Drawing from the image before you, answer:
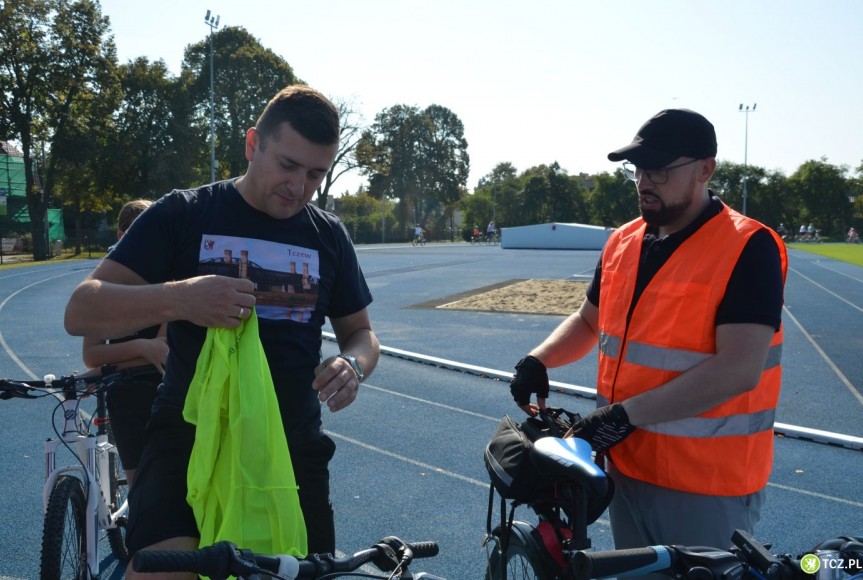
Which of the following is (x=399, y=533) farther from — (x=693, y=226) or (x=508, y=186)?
(x=508, y=186)

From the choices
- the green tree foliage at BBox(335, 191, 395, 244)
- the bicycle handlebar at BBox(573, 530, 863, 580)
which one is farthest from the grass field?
the bicycle handlebar at BBox(573, 530, 863, 580)

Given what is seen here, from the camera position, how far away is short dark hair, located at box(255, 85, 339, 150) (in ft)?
7.89

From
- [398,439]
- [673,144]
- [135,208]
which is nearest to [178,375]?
[673,144]

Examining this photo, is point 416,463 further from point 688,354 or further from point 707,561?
point 707,561

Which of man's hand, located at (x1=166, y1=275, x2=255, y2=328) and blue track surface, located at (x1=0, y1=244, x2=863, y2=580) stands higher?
man's hand, located at (x1=166, y1=275, x2=255, y2=328)

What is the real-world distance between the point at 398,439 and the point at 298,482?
14.6 feet

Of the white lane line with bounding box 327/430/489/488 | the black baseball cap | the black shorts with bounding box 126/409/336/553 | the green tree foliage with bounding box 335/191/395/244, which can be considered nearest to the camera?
the black shorts with bounding box 126/409/336/553

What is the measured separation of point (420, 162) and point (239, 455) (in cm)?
9263

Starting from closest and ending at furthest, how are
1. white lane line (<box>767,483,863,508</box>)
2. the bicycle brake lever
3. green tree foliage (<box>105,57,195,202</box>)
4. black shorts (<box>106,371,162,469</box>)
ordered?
the bicycle brake lever < black shorts (<box>106,371,162,469</box>) < white lane line (<box>767,483,863,508</box>) < green tree foliage (<box>105,57,195,202</box>)

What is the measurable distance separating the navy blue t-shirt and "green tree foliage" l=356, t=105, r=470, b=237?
85.2m

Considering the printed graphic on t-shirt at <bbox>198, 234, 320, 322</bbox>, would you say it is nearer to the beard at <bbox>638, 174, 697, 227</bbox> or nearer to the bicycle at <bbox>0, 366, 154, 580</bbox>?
the beard at <bbox>638, 174, 697, 227</bbox>

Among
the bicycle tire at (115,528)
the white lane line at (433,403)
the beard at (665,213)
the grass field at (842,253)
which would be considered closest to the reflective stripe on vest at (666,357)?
the beard at (665,213)

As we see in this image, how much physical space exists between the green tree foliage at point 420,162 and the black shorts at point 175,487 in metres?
85.3

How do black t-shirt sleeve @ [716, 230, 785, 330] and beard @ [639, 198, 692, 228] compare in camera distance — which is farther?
beard @ [639, 198, 692, 228]
